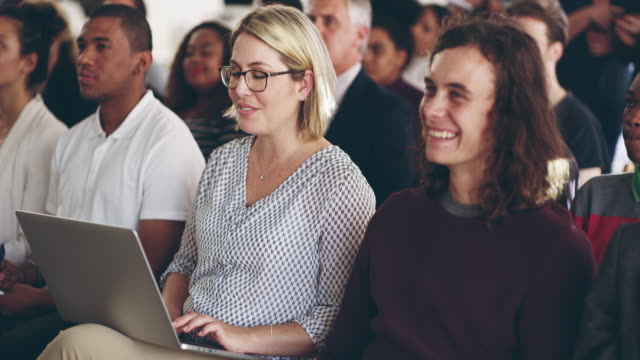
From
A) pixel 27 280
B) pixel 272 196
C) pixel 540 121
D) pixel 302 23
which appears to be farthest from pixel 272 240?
pixel 27 280

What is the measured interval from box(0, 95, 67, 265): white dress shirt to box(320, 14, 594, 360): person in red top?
5.12ft

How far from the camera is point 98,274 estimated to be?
157 cm

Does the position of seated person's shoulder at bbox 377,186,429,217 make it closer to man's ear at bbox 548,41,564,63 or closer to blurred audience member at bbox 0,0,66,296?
blurred audience member at bbox 0,0,66,296

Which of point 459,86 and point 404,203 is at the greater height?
point 459,86

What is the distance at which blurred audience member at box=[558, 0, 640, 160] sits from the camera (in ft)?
10.2

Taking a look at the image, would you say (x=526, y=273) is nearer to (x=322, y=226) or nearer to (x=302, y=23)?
(x=322, y=226)

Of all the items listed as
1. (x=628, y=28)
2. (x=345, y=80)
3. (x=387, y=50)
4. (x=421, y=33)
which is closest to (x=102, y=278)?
(x=345, y=80)

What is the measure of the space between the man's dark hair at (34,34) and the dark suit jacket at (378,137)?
1116mm

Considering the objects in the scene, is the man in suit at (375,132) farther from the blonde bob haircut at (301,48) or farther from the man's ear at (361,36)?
the blonde bob haircut at (301,48)

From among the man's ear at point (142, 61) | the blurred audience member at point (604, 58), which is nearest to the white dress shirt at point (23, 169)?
the man's ear at point (142, 61)

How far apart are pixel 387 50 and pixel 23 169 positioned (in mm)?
2027

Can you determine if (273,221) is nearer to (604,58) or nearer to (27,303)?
(27,303)

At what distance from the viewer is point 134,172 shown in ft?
7.32

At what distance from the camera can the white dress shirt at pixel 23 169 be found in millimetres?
2551
